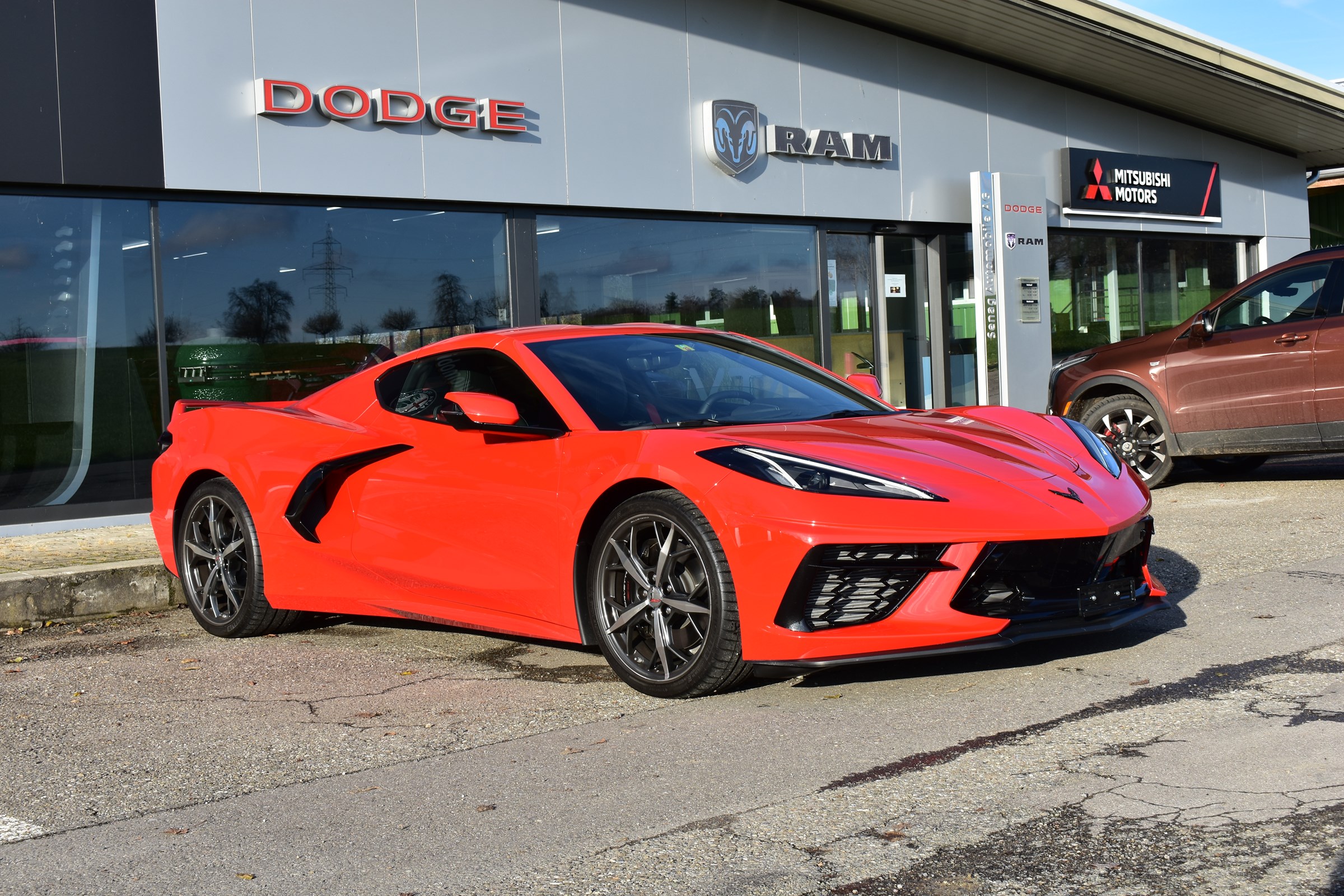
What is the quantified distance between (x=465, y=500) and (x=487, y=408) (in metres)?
0.42

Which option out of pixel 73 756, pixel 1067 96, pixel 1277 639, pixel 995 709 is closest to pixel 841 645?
pixel 995 709

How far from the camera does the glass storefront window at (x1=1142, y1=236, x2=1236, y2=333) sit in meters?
18.5

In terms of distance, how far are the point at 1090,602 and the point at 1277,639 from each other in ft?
3.34

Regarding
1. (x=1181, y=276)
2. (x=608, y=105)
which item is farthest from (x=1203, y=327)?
(x=1181, y=276)

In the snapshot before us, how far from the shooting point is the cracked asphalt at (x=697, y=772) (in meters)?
2.90

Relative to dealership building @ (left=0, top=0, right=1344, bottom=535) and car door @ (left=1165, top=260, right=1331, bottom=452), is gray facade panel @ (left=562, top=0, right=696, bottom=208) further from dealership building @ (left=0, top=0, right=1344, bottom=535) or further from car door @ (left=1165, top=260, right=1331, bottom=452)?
car door @ (left=1165, top=260, right=1331, bottom=452)

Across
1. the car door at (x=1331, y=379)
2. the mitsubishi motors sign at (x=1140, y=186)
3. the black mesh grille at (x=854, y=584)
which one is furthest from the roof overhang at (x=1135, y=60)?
the black mesh grille at (x=854, y=584)

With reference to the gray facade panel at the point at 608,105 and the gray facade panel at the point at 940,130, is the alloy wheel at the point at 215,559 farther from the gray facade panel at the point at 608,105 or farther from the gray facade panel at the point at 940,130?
the gray facade panel at the point at 940,130

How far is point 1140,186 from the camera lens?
17.8 m

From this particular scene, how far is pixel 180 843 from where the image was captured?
3.30 metres

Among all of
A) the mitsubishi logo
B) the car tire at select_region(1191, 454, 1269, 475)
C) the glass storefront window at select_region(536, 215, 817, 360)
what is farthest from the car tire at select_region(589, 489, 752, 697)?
the mitsubishi logo

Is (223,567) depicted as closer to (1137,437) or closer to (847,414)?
(847,414)

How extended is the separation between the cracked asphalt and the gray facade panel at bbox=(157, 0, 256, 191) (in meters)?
5.51

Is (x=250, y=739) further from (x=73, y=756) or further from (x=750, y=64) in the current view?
(x=750, y=64)
